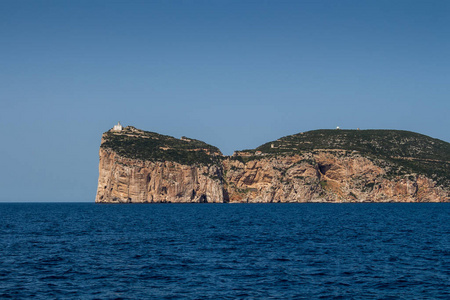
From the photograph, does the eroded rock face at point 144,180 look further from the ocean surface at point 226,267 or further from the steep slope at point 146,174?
the ocean surface at point 226,267

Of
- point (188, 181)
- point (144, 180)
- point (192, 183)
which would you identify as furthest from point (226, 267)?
point (192, 183)

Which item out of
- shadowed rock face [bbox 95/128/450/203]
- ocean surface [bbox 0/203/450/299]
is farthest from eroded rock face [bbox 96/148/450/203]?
ocean surface [bbox 0/203/450/299]

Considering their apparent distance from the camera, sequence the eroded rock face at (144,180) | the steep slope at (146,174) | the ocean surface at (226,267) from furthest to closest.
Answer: the steep slope at (146,174) → the eroded rock face at (144,180) → the ocean surface at (226,267)

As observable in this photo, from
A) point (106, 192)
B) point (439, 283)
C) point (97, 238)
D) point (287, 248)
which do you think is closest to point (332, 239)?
point (287, 248)

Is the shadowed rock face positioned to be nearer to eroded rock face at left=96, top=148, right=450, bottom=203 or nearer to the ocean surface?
eroded rock face at left=96, top=148, right=450, bottom=203

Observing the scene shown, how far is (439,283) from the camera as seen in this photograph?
27672mm

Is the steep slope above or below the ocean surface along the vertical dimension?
above

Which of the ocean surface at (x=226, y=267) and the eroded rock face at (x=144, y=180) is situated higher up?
the eroded rock face at (x=144, y=180)

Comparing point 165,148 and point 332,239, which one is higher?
point 165,148

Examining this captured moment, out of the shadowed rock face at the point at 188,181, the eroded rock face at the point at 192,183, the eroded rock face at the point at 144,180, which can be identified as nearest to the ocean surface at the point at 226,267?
the eroded rock face at the point at 144,180

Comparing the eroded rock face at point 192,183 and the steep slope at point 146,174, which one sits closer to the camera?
the steep slope at point 146,174

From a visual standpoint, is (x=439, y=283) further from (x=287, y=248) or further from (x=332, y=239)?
(x=332, y=239)

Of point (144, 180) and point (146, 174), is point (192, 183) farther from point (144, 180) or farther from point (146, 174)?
point (144, 180)

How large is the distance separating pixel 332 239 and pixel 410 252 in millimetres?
10333
